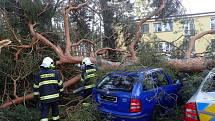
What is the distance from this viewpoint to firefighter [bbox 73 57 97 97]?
8.94 m

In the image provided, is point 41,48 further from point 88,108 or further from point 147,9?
point 147,9

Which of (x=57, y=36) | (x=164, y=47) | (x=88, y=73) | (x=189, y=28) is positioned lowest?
(x=88, y=73)

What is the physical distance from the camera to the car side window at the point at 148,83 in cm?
718

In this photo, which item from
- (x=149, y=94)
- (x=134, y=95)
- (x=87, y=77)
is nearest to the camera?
(x=134, y=95)

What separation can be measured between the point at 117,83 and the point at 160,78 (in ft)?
3.90

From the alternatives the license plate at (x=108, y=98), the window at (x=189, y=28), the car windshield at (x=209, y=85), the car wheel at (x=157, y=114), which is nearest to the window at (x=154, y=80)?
the car wheel at (x=157, y=114)

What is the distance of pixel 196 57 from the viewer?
9.79m

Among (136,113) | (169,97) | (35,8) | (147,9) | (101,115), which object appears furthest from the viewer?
(147,9)

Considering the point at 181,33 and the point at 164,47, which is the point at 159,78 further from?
the point at 181,33

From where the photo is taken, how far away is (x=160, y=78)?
791 centimetres

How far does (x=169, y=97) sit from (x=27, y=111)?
3620 millimetres

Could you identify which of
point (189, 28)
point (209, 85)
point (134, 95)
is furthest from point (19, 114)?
point (189, 28)

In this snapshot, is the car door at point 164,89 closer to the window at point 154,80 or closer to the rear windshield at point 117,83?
the window at point 154,80

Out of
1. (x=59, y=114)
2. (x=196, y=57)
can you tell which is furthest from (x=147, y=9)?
(x=59, y=114)
